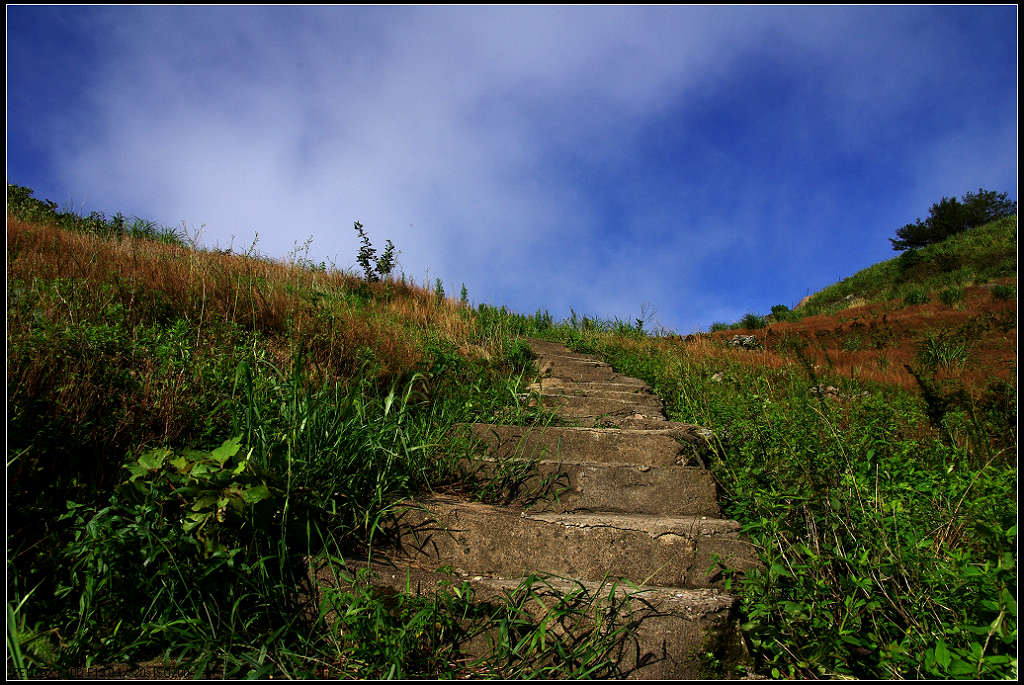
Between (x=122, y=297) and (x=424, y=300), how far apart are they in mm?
5290

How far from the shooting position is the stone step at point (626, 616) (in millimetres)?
1657

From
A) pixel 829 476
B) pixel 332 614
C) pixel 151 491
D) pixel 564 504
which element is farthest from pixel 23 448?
pixel 829 476

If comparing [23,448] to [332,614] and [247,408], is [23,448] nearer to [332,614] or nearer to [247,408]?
[247,408]

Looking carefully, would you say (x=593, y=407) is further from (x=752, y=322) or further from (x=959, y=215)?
(x=959, y=215)

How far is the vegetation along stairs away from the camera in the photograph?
1.71 meters

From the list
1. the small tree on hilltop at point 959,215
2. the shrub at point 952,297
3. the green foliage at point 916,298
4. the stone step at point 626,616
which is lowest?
the stone step at point 626,616

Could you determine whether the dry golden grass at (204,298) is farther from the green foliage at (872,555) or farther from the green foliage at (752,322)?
the green foliage at (752,322)

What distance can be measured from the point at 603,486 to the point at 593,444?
0.53 meters

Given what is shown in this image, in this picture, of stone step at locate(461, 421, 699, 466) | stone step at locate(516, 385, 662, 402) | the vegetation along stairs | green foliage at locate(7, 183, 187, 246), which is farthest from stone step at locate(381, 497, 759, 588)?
green foliage at locate(7, 183, 187, 246)

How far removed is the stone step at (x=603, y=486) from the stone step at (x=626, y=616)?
92cm

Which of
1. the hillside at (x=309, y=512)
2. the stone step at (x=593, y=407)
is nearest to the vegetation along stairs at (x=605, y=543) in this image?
the hillside at (x=309, y=512)

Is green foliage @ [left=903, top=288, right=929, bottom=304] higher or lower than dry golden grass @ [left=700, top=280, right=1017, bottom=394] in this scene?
higher

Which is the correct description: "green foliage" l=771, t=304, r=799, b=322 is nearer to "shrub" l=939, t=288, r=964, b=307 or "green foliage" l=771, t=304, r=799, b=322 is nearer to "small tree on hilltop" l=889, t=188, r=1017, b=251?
"shrub" l=939, t=288, r=964, b=307

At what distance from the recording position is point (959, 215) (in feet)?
85.1
